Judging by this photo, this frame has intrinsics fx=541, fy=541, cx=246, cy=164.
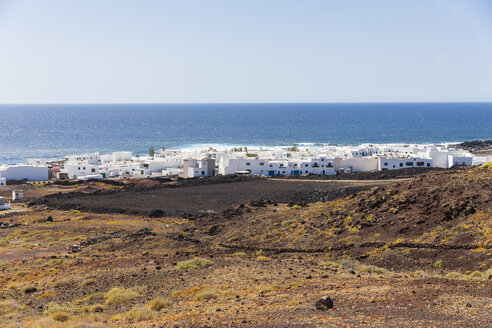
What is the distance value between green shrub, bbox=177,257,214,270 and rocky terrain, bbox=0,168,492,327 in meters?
0.06

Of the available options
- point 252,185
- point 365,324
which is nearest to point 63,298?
point 365,324

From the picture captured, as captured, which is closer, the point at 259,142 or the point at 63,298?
the point at 63,298

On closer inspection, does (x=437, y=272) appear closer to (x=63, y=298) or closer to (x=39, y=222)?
(x=63, y=298)

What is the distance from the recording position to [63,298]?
20125 millimetres

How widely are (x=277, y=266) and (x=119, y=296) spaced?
6950 mm

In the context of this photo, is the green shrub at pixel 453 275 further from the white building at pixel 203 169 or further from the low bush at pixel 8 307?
the white building at pixel 203 169

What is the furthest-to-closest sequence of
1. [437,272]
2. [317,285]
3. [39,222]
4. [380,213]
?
[39,222]
[380,213]
[437,272]
[317,285]

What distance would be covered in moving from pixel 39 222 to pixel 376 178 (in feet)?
116

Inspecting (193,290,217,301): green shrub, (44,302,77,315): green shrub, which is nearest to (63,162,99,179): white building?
(44,302,77,315): green shrub

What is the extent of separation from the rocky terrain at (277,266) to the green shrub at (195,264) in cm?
6

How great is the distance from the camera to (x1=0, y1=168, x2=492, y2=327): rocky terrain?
15.2 metres

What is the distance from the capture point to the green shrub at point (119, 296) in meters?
19.0

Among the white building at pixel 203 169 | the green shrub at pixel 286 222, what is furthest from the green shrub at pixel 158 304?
the white building at pixel 203 169

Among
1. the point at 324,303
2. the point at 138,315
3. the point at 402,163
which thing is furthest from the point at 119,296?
the point at 402,163
